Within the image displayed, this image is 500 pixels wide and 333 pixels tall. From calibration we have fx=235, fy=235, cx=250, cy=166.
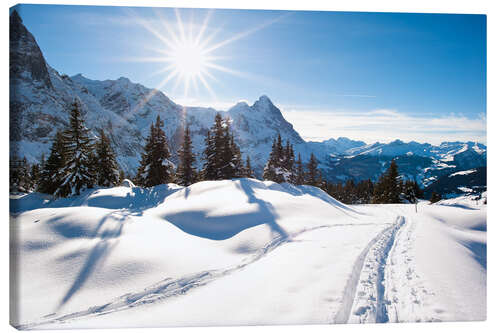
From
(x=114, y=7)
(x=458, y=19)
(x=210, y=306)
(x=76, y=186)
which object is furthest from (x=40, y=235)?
(x=458, y=19)

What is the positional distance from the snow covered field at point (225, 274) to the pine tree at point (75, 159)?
1264 cm

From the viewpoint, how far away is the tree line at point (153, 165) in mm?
18297

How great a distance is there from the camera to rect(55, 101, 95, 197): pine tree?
59.6 ft

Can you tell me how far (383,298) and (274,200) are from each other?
24.0 ft

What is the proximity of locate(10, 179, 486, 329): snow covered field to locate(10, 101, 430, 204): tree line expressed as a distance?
9.31ft

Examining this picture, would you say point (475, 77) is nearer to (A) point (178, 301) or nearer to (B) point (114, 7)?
(A) point (178, 301)

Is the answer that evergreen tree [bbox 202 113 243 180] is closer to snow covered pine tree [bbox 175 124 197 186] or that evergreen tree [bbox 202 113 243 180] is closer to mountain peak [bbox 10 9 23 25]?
snow covered pine tree [bbox 175 124 197 186]

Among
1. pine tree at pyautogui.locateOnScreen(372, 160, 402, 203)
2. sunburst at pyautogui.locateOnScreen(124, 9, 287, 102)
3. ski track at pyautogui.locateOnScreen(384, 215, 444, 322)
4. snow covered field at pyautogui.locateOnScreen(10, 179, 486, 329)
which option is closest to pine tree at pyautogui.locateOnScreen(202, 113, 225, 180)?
sunburst at pyautogui.locateOnScreen(124, 9, 287, 102)

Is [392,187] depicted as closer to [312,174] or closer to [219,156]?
[312,174]

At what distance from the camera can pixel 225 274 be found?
20.6 ft

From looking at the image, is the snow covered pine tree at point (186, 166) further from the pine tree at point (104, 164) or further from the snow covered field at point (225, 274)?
the snow covered field at point (225, 274)

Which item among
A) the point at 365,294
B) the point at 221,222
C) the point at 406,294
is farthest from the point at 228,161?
the point at 406,294

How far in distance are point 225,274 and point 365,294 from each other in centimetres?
344

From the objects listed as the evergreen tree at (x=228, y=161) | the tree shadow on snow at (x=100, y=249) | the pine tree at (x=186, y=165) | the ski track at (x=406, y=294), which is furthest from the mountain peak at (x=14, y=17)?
the pine tree at (x=186, y=165)
